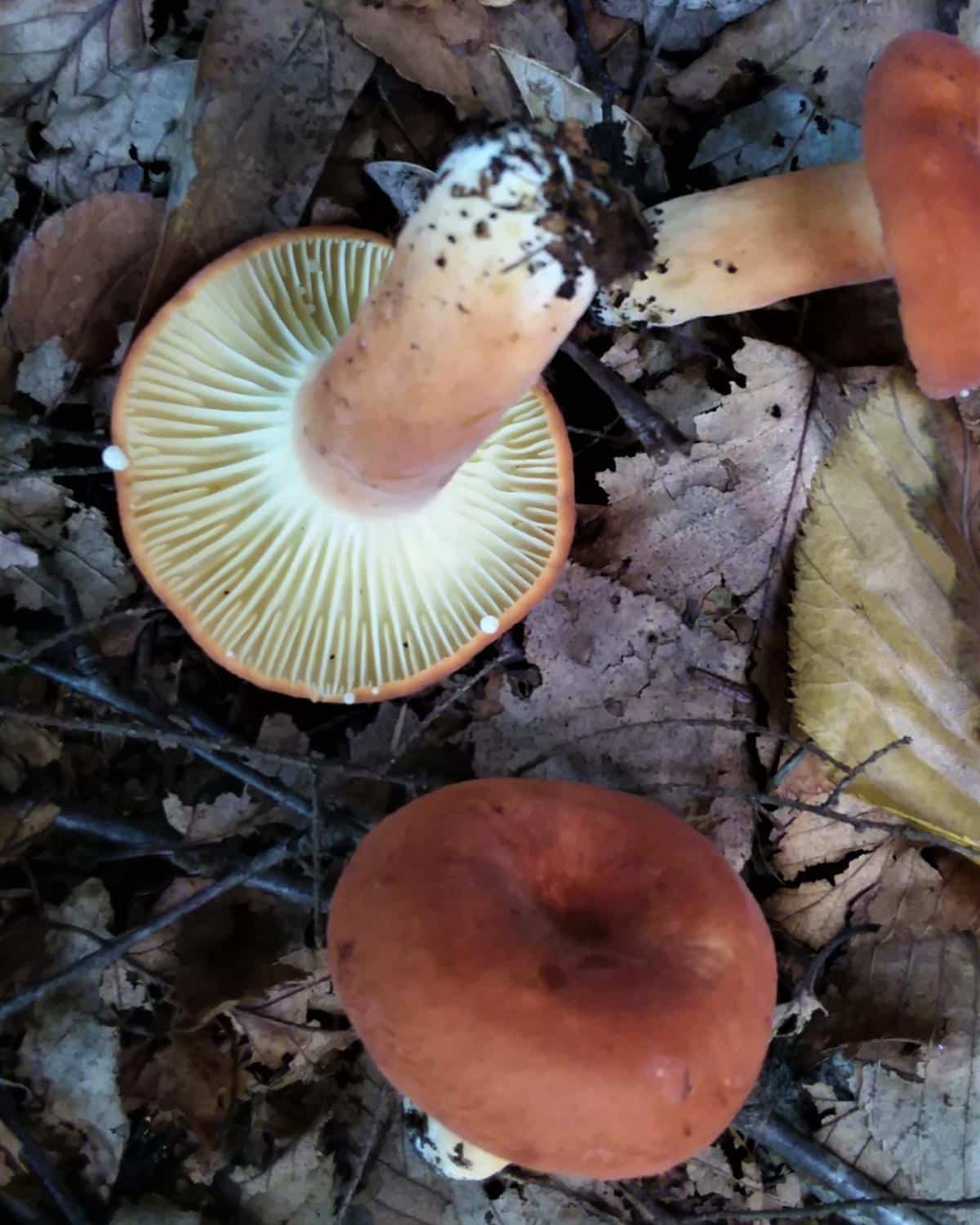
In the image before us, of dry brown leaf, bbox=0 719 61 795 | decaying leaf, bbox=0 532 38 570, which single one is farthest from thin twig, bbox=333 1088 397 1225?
decaying leaf, bbox=0 532 38 570

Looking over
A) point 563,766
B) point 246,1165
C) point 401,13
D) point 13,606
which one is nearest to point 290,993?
point 246,1165

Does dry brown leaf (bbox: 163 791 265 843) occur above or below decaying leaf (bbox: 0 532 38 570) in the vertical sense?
below

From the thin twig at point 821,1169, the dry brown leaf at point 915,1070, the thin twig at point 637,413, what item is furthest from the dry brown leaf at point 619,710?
the thin twig at point 821,1169

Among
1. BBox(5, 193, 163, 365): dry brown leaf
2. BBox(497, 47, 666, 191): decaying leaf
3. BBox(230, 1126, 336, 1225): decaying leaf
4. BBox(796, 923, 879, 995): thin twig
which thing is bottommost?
BBox(230, 1126, 336, 1225): decaying leaf

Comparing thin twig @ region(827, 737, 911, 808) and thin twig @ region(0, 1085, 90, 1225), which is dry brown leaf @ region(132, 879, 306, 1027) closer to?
thin twig @ region(0, 1085, 90, 1225)

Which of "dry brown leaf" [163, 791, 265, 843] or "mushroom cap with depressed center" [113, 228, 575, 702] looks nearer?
"mushroom cap with depressed center" [113, 228, 575, 702]

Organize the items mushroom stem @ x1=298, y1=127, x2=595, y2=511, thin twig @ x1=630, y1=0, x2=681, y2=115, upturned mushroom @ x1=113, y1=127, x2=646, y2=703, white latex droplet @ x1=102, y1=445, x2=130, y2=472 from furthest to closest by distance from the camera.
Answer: thin twig @ x1=630, y1=0, x2=681, y2=115, white latex droplet @ x1=102, y1=445, x2=130, y2=472, upturned mushroom @ x1=113, y1=127, x2=646, y2=703, mushroom stem @ x1=298, y1=127, x2=595, y2=511

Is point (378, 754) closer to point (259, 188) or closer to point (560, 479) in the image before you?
point (560, 479)
